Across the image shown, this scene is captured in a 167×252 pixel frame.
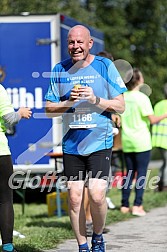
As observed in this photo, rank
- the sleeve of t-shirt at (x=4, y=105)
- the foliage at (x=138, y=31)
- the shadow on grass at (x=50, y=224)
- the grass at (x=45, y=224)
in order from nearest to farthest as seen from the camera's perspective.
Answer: the sleeve of t-shirt at (x=4, y=105)
the grass at (x=45, y=224)
the shadow on grass at (x=50, y=224)
the foliage at (x=138, y=31)

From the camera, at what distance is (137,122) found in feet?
32.9

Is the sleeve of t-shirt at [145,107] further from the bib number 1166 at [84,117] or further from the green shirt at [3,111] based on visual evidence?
the green shirt at [3,111]

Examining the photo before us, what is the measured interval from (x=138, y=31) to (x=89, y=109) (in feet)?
88.5

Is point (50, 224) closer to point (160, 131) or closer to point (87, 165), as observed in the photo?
point (87, 165)

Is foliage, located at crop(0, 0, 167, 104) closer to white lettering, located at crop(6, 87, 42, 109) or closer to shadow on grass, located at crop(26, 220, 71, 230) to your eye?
white lettering, located at crop(6, 87, 42, 109)

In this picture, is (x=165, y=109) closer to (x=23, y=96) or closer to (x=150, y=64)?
(x=23, y=96)

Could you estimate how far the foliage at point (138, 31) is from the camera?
1227 inches

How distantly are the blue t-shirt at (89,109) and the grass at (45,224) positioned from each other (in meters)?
1.30

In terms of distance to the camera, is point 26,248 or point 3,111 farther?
point 26,248

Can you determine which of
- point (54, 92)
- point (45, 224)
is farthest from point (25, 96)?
point (54, 92)

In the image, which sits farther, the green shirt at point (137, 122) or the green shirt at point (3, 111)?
the green shirt at point (137, 122)

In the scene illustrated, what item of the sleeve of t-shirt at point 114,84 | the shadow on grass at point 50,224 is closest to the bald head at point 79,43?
the sleeve of t-shirt at point 114,84

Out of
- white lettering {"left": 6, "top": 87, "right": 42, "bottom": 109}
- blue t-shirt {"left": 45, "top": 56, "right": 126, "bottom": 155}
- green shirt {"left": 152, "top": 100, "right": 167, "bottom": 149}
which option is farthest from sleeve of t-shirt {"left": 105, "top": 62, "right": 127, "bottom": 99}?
white lettering {"left": 6, "top": 87, "right": 42, "bottom": 109}

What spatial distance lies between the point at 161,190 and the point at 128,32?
67.2ft
